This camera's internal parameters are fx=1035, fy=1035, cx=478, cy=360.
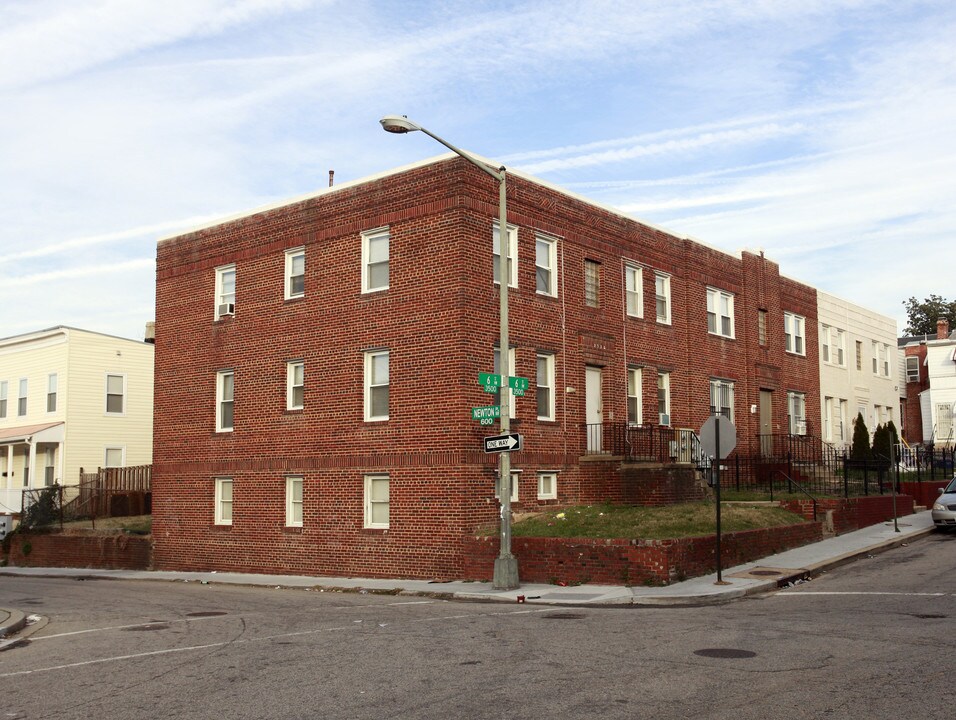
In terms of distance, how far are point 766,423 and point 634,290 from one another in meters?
9.01

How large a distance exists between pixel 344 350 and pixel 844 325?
81.1ft

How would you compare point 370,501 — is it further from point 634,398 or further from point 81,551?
point 81,551

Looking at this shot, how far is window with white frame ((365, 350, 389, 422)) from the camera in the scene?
2522cm

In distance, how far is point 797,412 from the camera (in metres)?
38.0

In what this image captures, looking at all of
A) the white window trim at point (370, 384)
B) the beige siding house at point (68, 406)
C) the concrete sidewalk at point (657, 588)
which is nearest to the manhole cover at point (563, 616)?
the concrete sidewalk at point (657, 588)

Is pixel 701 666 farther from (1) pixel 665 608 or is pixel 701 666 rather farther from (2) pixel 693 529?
(2) pixel 693 529

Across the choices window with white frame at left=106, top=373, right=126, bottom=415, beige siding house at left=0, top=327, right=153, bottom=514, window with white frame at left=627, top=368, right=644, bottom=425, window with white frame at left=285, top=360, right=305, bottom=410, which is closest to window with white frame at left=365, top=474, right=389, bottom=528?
window with white frame at left=285, top=360, right=305, bottom=410

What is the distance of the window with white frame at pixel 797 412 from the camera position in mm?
37344

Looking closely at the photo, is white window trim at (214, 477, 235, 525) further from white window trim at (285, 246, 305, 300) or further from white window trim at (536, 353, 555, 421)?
white window trim at (536, 353, 555, 421)

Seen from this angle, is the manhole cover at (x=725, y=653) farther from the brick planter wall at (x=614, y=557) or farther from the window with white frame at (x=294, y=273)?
the window with white frame at (x=294, y=273)

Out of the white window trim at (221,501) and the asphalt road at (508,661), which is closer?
the asphalt road at (508,661)

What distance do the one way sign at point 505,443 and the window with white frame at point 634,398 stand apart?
30.9 ft

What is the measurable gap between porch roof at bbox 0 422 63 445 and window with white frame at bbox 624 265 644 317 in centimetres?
2402

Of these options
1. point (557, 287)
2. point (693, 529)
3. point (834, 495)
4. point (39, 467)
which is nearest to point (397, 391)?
point (557, 287)
